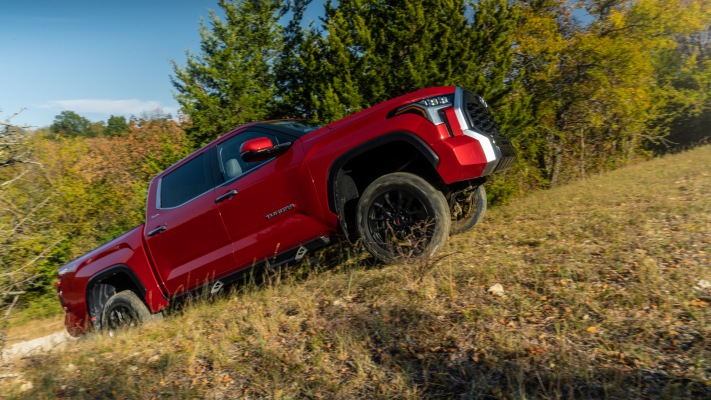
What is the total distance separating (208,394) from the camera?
3.23 m

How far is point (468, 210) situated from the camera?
19.4ft

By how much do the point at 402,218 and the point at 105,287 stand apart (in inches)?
157

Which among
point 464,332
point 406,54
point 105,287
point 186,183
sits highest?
point 406,54

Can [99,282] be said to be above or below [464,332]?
above

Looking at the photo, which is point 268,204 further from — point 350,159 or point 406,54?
point 406,54

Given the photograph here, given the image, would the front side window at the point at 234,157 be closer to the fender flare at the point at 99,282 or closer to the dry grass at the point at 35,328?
the fender flare at the point at 99,282

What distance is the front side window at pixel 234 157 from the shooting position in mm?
5008

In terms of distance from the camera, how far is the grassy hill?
270 centimetres

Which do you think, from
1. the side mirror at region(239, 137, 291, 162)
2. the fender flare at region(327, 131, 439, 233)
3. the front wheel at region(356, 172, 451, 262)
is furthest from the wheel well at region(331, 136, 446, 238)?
the side mirror at region(239, 137, 291, 162)

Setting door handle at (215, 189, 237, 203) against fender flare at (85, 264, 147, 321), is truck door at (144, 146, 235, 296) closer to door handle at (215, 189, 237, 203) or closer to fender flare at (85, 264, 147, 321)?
A: door handle at (215, 189, 237, 203)

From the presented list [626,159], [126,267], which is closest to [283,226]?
[126,267]

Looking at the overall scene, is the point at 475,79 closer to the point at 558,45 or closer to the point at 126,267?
the point at 558,45

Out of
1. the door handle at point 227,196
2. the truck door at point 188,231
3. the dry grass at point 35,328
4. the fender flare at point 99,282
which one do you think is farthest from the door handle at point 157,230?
the dry grass at point 35,328

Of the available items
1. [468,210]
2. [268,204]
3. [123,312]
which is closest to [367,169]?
[268,204]
